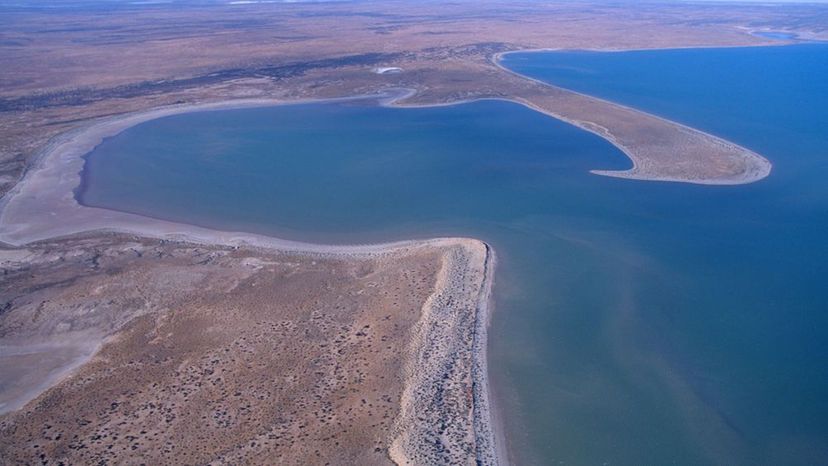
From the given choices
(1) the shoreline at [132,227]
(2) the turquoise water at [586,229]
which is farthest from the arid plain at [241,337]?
(2) the turquoise water at [586,229]

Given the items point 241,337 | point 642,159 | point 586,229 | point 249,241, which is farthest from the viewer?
point 642,159

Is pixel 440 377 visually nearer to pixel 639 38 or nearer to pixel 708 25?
pixel 639 38

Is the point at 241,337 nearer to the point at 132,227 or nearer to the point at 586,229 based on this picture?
the point at 132,227

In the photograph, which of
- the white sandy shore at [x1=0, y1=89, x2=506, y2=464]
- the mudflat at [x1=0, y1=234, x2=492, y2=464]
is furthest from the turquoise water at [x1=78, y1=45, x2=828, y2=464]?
the mudflat at [x1=0, y1=234, x2=492, y2=464]

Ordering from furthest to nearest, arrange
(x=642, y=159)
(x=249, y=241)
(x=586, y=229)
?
(x=642, y=159)
(x=586, y=229)
(x=249, y=241)

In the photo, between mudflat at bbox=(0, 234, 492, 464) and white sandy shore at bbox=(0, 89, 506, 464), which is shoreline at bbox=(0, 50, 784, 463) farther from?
mudflat at bbox=(0, 234, 492, 464)

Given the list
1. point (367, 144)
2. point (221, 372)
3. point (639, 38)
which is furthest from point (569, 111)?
point (639, 38)

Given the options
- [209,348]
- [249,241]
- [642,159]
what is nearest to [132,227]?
[249,241]

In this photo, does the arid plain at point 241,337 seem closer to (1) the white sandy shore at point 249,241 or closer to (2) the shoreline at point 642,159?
(1) the white sandy shore at point 249,241
